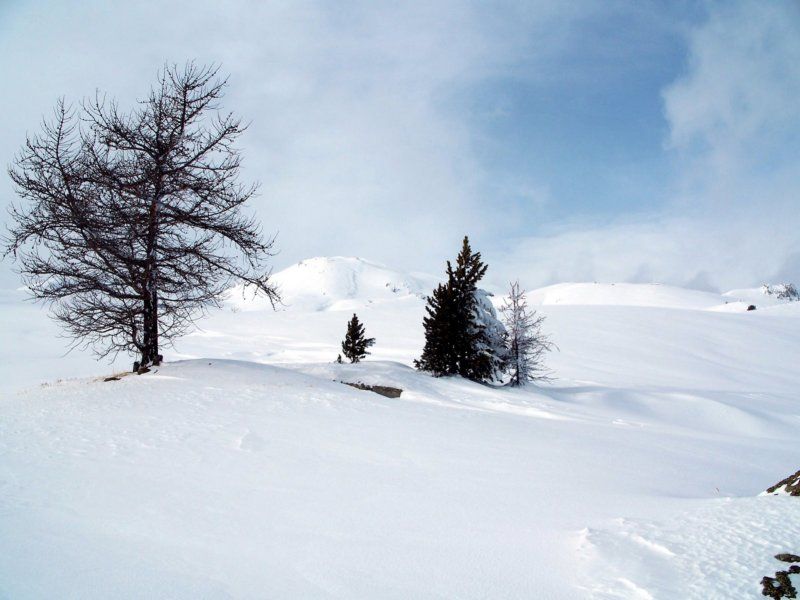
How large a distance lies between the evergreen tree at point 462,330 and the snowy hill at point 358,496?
427cm

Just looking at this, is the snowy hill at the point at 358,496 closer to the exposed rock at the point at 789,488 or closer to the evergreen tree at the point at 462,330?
the exposed rock at the point at 789,488

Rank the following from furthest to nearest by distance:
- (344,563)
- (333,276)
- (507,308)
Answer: (333,276)
(507,308)
(344,563)

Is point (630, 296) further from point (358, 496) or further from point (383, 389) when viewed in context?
point (358, 496)

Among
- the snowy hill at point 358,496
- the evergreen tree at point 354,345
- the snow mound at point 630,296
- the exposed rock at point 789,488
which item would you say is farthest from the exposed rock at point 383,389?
the snow mound at point 630,296

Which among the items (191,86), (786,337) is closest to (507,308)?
(191,86)

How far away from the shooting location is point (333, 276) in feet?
639

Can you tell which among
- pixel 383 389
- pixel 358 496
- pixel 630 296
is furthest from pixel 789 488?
pixel 630 296

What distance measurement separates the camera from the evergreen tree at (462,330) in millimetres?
17375

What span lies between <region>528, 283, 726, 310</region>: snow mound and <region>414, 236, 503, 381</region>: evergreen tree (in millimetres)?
67937

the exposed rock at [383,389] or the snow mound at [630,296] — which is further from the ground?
the snow mound at [630,296]

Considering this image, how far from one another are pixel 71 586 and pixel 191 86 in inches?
525

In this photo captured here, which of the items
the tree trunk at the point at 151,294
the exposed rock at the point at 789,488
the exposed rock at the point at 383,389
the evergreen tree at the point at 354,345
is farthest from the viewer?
the evergreen tree at the point at 354,345

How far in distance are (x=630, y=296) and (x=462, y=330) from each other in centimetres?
8585

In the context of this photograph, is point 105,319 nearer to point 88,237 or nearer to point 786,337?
point 88,237
